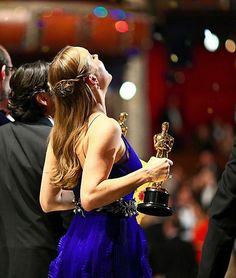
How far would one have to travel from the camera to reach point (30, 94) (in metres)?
3.81

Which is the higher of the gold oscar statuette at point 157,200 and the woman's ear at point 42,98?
the woman's ear at point 42,98

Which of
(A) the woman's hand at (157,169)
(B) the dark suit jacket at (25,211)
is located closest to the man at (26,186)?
(B) the dark suit jacket at (25,211)

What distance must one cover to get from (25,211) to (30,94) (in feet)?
1.54

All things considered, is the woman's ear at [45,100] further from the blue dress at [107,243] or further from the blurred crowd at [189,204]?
the blurred crowd at [189,204]

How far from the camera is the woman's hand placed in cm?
318

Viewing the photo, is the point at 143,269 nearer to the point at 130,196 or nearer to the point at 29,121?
the point at 130,196

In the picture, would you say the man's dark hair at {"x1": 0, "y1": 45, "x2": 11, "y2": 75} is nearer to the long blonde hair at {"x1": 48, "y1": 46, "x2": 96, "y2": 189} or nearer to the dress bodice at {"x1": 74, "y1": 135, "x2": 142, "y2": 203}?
the long blonde hair at {"x1": 48, "y1": 46, "x2": 96, "y2": 189}

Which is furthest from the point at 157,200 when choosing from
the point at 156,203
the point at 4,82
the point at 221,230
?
the point at 4,82

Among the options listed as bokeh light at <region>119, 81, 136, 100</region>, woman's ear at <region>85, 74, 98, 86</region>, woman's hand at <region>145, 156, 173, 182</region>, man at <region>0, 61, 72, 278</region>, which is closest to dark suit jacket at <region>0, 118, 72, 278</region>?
man at <region>0, 61, 72, 278</region>

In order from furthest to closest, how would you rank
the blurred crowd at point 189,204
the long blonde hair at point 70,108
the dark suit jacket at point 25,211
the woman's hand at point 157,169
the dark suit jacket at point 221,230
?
the blurred crowd at point 189,204 → the dark suit jacket at point 25,211 → the long blonde hair at point 70,108 → the woman's hand at point 157,169 → the dark suit jacket at point 221,230

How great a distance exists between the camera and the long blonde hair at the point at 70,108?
3.30 m

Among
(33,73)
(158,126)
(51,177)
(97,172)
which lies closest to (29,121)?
(33,73)

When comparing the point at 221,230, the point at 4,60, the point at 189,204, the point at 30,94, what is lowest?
the point at 189,204

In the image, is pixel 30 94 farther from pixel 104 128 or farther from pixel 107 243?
pixel 107 243
